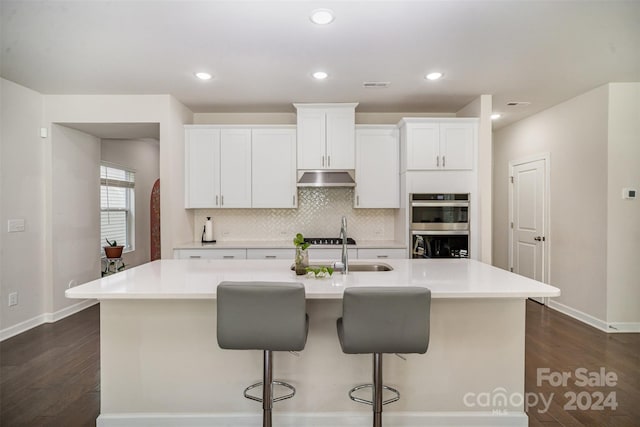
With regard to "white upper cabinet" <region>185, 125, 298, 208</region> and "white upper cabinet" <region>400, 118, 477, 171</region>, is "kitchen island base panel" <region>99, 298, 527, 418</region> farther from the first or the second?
"white upper cabinet" <region>185, 125, 298, 208</region>

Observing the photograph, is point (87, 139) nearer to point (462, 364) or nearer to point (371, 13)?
point (371, 13)

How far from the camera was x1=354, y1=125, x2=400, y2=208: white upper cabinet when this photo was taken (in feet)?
14.0

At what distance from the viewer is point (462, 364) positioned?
81.6 inches

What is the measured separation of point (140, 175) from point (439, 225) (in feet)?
17.1

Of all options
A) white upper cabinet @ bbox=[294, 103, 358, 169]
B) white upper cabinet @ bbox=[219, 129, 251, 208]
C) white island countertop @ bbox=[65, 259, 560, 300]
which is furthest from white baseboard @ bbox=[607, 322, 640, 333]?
white upper cabinet @ bbox=[219, 129, 251, 208]

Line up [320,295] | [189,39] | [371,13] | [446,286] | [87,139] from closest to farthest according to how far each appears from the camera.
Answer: [320,295], [446,286], [371,13], [189,39], [87,139]

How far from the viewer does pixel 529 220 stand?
487 centimetres

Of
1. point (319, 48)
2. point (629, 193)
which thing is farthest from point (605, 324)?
point (319, 48)

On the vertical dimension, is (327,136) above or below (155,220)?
A: above

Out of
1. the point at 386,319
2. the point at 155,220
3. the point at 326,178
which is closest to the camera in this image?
the point at 386,319

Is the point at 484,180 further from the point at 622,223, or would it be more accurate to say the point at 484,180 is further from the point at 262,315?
the point at 262,315

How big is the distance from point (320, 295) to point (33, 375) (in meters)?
2.60

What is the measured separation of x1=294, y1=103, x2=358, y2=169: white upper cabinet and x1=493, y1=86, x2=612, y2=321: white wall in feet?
8.64

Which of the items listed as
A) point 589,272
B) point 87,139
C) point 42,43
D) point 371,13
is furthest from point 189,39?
point 589,272
